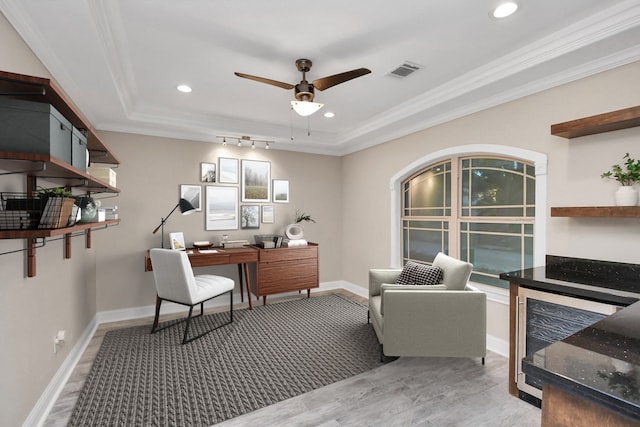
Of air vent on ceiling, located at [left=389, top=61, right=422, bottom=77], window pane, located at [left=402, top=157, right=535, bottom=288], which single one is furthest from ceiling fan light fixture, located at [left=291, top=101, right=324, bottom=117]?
window pane, located at [left=402, top=157, right=535, bottom=288]

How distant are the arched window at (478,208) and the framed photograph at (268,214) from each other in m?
1.90

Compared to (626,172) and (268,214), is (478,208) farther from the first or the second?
(268,214)

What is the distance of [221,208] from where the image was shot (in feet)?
14.8

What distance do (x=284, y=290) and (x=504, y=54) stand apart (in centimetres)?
365

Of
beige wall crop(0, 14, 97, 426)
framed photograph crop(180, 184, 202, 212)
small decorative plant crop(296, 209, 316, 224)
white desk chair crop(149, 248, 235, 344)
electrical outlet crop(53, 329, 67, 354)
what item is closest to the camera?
beige wall crop(0, 14, 97, 426)

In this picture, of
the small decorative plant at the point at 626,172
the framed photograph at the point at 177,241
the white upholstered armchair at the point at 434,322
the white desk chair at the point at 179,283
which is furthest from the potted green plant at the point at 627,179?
the framed photograph at the point at 177,241

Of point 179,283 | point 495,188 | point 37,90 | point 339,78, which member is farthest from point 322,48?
point 179,283

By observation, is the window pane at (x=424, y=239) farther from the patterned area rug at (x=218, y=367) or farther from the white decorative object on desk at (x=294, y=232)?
the white decorative object on desk at (x=294, y=232)

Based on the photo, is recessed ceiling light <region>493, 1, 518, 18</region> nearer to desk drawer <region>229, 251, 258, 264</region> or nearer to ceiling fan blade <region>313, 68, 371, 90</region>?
ceiling fan blade <region>313, 68, 371, 90</region>

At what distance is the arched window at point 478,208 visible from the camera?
113 inches

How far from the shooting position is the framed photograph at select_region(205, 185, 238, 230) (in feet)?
14.5

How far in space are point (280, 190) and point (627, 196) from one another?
3.94 meters

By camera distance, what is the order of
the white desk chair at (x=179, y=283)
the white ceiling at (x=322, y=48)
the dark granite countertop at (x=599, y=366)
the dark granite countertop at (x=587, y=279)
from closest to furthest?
the dark granite countertop at (x=599, y=366) < the dark granite countertop at (x=587, y=279) < the white ceiling at (x=322, y=48) < the white desk chair at (x=179, y=283)

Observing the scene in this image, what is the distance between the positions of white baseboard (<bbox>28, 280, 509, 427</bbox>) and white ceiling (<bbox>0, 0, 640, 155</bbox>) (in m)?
2.12
